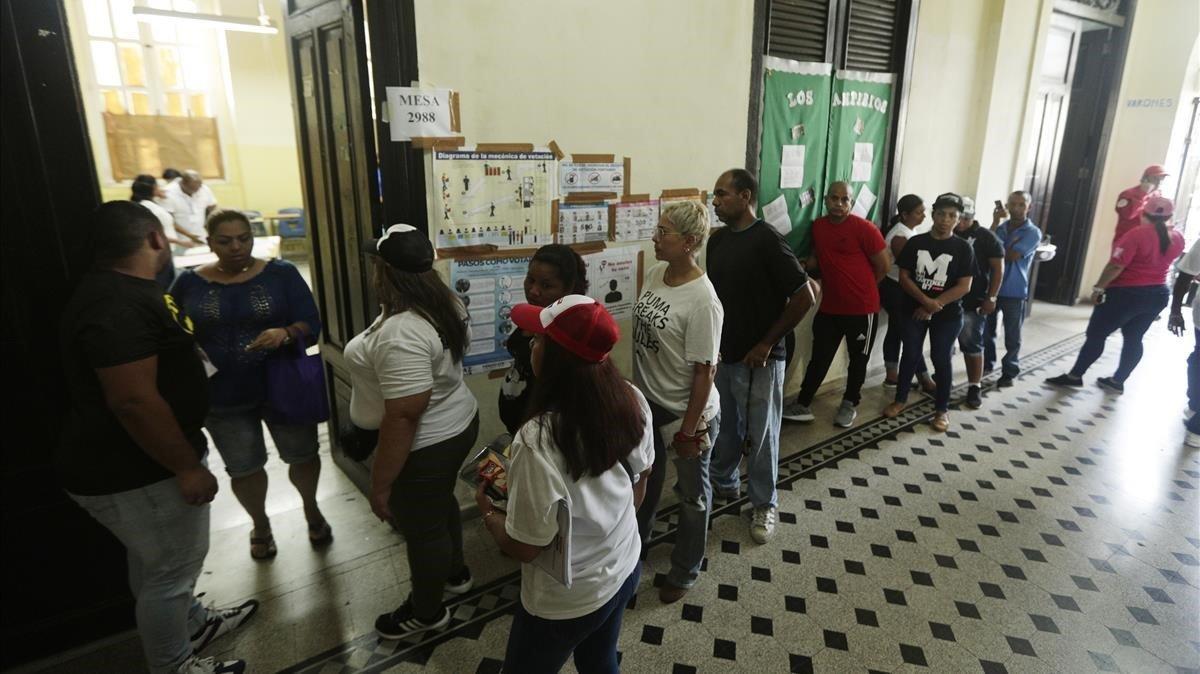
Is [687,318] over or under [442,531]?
over

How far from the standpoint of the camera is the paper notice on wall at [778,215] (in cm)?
400

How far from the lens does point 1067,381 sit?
5055 millimetres

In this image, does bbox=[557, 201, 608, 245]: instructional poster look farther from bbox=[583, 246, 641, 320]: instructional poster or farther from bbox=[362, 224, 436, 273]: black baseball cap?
bbox=[362, 224, 436, 273]: black baseball cap

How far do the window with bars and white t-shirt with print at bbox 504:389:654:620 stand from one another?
13201 mm

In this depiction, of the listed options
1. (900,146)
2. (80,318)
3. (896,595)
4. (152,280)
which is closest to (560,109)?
(152,280)

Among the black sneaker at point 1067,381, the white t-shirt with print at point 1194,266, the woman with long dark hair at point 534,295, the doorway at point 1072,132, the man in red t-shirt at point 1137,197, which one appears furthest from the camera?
the doorway at point 1072,132

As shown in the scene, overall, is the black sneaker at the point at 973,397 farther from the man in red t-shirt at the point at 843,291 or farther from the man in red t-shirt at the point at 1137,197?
the man in red t-shirt at the point at 1137,197

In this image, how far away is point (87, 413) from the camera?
67.8 inches

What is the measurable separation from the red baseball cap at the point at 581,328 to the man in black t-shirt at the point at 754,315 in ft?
4.72

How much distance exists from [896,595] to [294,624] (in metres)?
2.46

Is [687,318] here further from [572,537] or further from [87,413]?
[87,413]

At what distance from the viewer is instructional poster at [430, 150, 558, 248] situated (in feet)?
8.70

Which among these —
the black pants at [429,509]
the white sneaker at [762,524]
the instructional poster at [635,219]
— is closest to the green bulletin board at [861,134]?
the instructional poster at [635,219]

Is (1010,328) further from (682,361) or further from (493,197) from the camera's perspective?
(493,197)
